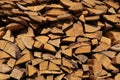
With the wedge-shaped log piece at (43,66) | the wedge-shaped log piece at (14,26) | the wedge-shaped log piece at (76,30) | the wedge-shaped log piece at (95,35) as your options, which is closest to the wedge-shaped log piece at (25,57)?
the wedge-shaped log piece at (43,66)

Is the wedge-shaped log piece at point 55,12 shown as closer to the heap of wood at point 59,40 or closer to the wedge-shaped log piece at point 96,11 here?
the heap of wood at point 59,40

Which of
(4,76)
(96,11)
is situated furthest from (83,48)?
(4,76)

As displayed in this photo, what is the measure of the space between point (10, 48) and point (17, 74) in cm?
25

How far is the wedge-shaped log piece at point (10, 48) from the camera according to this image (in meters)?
2.76

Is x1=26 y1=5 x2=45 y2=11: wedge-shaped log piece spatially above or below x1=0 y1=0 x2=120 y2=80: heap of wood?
above

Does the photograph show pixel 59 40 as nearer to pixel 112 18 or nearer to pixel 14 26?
pixel 14 26

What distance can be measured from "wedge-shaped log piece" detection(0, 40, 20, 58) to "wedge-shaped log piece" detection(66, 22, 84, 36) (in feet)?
1.48

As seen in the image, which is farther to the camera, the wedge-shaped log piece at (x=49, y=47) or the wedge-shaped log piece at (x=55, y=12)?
the wedge-shaped log piece at (x=55, y=12)

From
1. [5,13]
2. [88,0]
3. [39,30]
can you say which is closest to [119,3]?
[88,0]

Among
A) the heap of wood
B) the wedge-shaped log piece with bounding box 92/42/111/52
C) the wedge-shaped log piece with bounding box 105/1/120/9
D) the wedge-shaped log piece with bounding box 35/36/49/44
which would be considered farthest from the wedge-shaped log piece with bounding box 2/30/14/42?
the wedge-shaped log piece with bounding box 105/1/120/9

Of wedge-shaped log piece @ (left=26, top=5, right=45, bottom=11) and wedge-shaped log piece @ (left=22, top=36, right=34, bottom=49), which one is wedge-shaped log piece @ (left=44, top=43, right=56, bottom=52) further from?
wedge-shaped log piece @ (left=26, top=5, right=45, bottom=11)

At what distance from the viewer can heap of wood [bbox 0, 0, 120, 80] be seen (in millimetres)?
2709

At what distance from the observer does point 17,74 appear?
2662 millimetres

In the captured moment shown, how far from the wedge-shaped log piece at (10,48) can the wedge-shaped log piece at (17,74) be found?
0.13 metres
